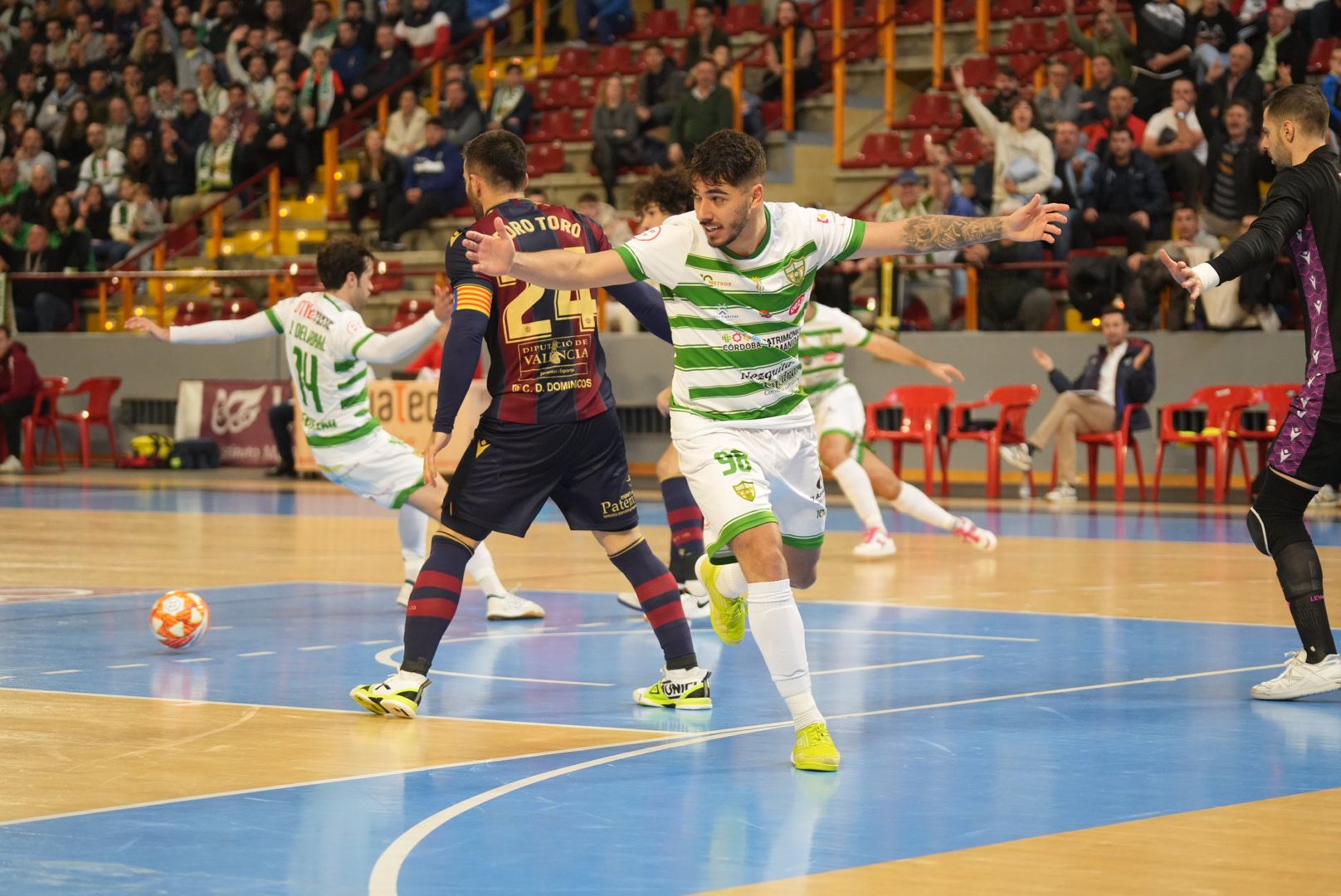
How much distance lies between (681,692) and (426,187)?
20.0m

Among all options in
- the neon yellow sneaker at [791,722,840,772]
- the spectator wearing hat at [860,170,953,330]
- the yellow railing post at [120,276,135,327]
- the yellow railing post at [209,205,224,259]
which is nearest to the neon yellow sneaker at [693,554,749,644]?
the neon yellow sneaker at [791,722,840,772]

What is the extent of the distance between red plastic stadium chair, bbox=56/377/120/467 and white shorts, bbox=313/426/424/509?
55.8 ft

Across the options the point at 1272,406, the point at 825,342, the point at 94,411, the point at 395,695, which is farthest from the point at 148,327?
the point at 94,411

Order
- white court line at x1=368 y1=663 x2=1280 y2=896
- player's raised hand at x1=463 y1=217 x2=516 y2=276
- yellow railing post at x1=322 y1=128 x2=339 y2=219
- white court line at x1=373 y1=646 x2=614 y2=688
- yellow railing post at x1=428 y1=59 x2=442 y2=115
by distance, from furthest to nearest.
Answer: yellow railing post at x1=428 y1=59 x2=442 y2=115 < yellow railing post at x1=322 y1=128 x2=339 y2=219 < white court line at x1=373 y1=646 x2=614 y2=688 < player's raised hand at x1=463 y1=217 x2=516 y2=276 < white court line at x1=368 y1=663 x2=1280 y2=896

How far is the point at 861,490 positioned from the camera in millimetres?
14523

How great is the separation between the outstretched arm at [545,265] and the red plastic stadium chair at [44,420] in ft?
68.5

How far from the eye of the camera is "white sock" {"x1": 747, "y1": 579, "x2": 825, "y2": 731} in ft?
21.9

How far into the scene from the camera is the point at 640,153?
2556 centimetres

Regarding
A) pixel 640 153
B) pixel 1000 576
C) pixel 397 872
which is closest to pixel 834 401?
pixel 1000 576

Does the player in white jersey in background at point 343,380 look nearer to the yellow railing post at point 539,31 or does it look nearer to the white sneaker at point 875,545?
the white sneaker at point 875,545

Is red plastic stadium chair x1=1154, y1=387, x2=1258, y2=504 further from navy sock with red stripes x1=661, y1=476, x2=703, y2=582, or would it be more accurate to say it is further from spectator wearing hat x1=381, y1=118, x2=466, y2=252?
spectator wearing hat x1=381, y1=118, x2=466, y2=252

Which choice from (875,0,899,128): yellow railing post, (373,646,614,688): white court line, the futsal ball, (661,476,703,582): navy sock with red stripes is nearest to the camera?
(373,646,614,688): white court line

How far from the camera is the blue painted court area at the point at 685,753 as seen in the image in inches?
205

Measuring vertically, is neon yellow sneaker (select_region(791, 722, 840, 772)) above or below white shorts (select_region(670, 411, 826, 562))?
below
